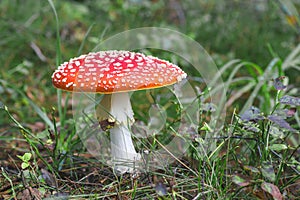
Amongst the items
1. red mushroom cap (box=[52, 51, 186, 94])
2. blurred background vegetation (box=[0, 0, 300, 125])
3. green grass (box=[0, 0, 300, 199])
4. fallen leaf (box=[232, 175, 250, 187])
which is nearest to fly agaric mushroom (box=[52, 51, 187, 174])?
red mushroom cap (box=[52, 51, 186, 94])

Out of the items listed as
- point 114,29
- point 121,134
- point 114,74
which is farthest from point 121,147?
point 114,29

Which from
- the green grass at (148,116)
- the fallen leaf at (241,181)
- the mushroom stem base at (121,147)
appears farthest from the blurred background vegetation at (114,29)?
the fallen leaf at (241,181)

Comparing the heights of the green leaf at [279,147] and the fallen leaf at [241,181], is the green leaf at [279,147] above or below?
above

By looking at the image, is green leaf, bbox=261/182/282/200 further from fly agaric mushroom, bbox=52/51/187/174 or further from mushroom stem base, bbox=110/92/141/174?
mushroom stem base, bbox=110/92/141/174

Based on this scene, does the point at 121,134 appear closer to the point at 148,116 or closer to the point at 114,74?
the point at 114,74

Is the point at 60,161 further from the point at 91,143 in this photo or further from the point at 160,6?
the point at 160,6

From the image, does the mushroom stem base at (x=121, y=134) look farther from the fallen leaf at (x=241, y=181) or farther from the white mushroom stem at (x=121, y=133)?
the fallen leaf at (x=241, y=181)
